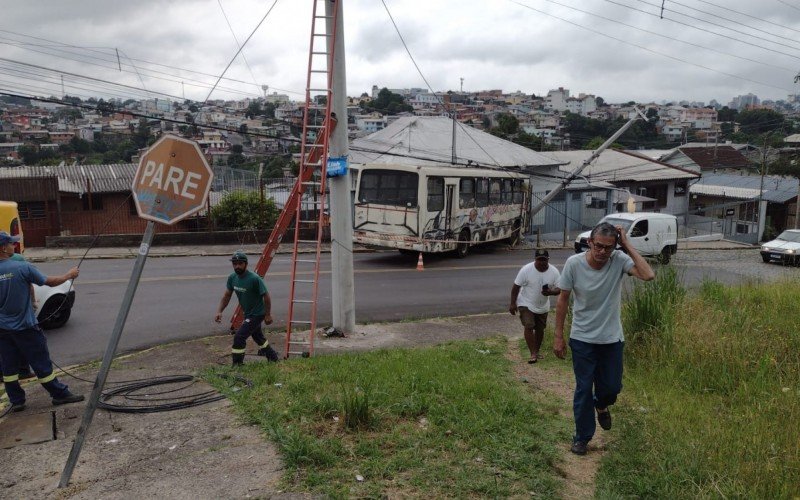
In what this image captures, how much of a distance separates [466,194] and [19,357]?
1643 centimetres

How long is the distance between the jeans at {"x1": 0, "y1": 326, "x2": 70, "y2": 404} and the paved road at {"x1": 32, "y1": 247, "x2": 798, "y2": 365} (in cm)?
259

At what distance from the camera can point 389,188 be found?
19766 millimetres

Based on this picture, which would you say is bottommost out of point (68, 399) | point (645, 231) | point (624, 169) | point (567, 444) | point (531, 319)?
point (68, 399)

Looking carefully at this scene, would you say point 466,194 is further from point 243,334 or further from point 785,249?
point 243,334

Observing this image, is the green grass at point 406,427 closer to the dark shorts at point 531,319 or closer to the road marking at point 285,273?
the dark shorts at point 531,319

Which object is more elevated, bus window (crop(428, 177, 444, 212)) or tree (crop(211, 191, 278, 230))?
bus window (crop(428, 177, 444, 212))

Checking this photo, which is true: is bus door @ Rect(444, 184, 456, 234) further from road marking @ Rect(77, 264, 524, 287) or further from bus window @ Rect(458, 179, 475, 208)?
road marking @ Rect(77, 264, 524, 287)

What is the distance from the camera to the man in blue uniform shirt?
21.4ft

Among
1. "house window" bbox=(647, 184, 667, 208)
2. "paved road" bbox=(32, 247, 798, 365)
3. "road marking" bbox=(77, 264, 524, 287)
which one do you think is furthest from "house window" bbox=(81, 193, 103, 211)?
"house window" bbox=(647, 184, 667, 208)

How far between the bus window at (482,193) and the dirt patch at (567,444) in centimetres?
1304

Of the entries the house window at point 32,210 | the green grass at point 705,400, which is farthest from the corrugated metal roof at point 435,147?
the green grass at point 705,400

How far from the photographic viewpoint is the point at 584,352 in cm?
536

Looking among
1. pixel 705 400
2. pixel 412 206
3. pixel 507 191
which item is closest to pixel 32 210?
pixel 412 206

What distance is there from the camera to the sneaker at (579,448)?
5289mm
